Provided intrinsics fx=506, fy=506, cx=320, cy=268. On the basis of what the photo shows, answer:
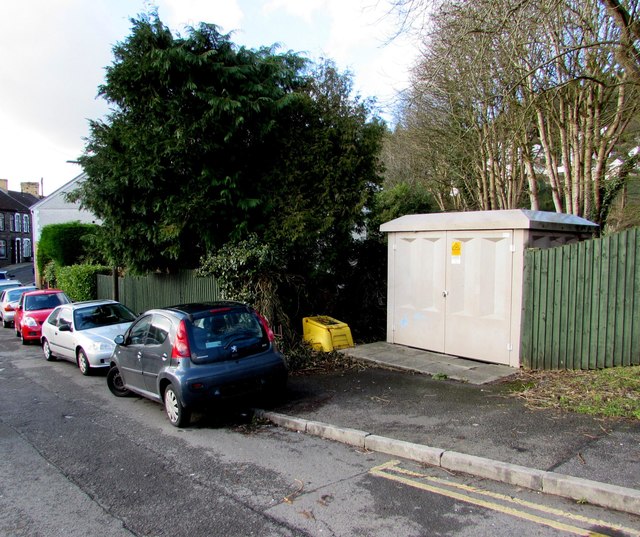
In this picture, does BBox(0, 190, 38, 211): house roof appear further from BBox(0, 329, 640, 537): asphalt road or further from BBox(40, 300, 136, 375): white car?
BBox(0, 329, 640, 537): asphalt road

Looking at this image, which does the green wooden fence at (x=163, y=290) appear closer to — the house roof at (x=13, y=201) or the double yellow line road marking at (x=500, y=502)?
the double yellow line road marking at (x=500, y=502)

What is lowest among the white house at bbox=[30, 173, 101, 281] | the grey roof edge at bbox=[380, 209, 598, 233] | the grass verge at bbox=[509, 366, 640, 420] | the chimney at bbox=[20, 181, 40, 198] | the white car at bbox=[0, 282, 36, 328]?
the white car at bbox=[0, 282, 36, 328]

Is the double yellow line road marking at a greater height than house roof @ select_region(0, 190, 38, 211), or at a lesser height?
lesser

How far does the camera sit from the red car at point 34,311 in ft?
51.2

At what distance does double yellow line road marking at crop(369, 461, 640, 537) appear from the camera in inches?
148

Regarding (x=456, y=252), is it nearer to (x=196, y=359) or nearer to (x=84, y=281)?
(x=196, y=359)

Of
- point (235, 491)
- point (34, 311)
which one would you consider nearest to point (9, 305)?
Answer: point (34, 311)

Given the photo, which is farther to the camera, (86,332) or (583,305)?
(86,332)

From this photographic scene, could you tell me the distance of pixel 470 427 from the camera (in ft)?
19.1

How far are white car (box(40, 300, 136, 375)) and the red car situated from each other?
10.5 feet

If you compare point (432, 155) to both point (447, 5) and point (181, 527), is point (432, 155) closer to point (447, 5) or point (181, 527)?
point (447, 5)

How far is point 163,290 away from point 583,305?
11.3 meters

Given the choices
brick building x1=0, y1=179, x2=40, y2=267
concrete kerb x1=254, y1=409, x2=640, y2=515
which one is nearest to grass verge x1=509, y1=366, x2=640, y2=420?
concrete kerb x1=254, y1=409, x2=640, y2=515

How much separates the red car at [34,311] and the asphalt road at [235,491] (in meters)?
9.70
